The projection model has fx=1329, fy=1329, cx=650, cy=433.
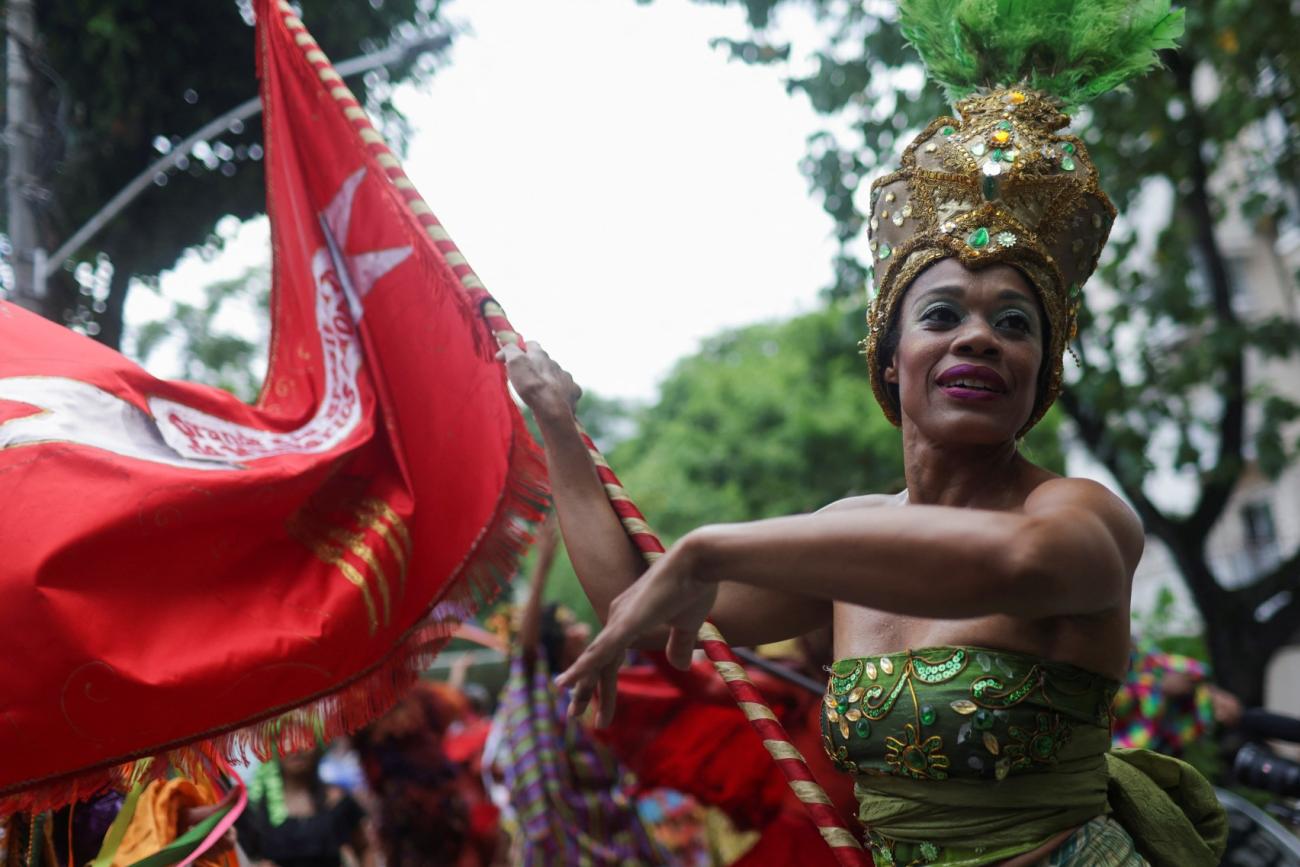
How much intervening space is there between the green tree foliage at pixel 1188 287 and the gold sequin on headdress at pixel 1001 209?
583 cm

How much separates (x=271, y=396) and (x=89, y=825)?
1.34m

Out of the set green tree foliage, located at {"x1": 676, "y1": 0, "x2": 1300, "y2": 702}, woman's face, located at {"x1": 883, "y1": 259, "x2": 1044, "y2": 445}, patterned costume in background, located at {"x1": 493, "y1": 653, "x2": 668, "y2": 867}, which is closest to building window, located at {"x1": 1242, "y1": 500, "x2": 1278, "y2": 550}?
green tree foliage, located at {"x1": 676, "y1": 0, "x2": 1300, "y2": 702}

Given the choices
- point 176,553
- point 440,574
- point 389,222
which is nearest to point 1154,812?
point 440,574

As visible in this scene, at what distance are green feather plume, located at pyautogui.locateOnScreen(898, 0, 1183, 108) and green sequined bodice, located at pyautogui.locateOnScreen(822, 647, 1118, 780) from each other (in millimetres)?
1273

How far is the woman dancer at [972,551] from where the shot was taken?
6.53 feet

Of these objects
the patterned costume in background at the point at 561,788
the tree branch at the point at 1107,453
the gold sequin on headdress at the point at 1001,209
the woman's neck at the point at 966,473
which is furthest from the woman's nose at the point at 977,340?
the tree branch at the point at 1107,453

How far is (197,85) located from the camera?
8.87m

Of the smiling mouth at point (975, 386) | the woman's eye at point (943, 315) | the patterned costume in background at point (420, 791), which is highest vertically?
the woman's eye at point (943, 315)

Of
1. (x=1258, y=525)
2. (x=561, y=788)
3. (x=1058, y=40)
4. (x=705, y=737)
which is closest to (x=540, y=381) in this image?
(x=1058, y=40)

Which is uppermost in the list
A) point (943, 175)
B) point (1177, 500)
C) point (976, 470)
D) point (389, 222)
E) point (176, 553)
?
point (943, 175)

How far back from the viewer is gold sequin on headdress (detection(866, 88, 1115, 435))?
2549mm

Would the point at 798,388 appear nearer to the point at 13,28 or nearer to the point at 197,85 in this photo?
the point at 197,85

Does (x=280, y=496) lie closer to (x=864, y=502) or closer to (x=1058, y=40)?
(x=864, y=502)

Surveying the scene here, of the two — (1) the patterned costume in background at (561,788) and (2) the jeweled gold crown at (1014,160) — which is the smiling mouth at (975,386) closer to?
(2) the jeweled gold crown at (1014,160)
